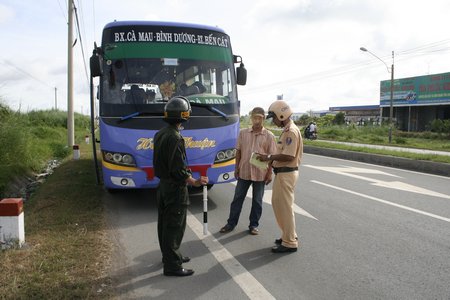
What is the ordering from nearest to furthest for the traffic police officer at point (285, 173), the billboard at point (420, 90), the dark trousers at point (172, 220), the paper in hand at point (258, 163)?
the dark trousers at point (172, 220) → the traffic police officer at point (285, 173) → the paper in hand at point (258, 163) → the billboard at point (420, 90)

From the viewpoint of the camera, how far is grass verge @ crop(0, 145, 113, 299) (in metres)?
3.85

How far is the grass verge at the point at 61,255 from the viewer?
385 cm

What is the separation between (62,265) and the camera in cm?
439

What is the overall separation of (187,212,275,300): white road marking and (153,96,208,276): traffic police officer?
1.55ft

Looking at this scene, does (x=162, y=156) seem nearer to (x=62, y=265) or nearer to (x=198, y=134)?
(x=62, y=265)

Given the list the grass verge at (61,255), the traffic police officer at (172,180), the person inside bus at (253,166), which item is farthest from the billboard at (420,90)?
the traffic police officer at (172,180)

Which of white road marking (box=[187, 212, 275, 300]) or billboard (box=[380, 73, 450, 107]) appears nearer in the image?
white road marking (box=[187, 212, 275, 300])

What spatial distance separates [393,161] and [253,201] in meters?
11.1

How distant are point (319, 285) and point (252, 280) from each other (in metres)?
0.66

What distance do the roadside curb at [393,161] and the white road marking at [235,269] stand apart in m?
10.0

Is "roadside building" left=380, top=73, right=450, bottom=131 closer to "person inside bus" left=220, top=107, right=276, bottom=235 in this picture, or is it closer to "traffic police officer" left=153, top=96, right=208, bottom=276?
"person inside bus" left=220, top=107, right=276, bottom=235

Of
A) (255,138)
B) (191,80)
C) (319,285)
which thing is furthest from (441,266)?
(191,80)

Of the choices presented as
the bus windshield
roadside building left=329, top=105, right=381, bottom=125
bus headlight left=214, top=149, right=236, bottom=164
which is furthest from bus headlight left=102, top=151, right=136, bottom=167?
roadside building left=329, top=105, right=381, bottom=125

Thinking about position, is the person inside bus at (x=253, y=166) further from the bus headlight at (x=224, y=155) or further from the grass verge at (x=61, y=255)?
the grass verge at (x=61, y=255)
